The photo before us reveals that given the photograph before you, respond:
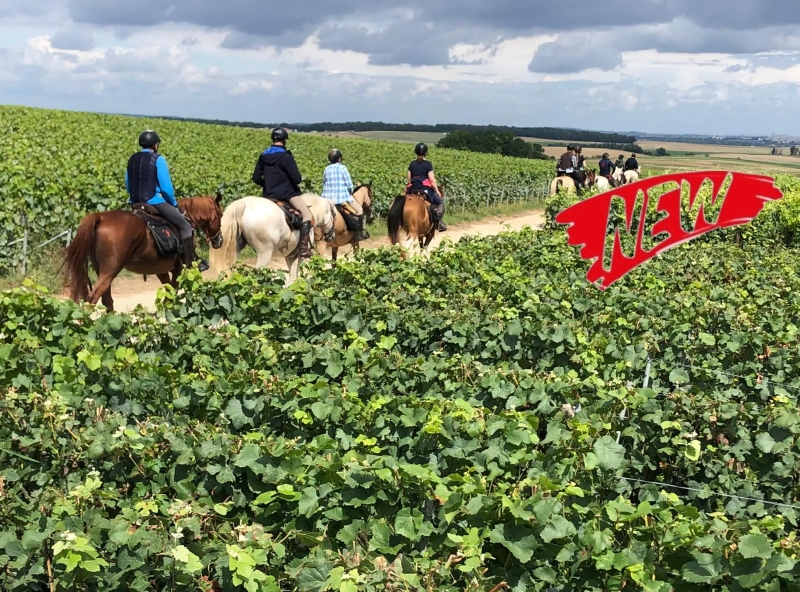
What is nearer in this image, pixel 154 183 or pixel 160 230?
pixel 154 183

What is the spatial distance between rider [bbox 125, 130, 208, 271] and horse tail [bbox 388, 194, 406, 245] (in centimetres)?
576

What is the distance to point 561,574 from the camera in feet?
9.94

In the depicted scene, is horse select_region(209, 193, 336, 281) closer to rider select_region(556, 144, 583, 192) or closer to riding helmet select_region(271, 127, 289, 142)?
riding helmet select_region(271, 127, 289, 142)

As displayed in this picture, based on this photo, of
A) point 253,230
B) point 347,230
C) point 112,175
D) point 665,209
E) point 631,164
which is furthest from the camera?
point 631,164

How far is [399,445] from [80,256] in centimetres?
667

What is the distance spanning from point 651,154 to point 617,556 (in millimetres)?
91814

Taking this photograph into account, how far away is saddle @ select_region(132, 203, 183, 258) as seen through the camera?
9758 millimetres

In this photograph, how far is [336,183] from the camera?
1416cm

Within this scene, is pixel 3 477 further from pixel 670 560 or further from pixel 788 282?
pixel 788 282

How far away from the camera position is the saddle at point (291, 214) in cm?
1198

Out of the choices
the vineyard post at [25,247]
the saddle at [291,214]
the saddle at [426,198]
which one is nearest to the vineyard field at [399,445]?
the saddle at [291,214]

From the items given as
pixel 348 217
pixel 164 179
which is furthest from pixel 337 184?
pixel 164 179

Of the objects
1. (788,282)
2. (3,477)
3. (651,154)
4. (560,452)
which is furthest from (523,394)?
(651,154)

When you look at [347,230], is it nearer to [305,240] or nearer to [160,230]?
[305,240]
